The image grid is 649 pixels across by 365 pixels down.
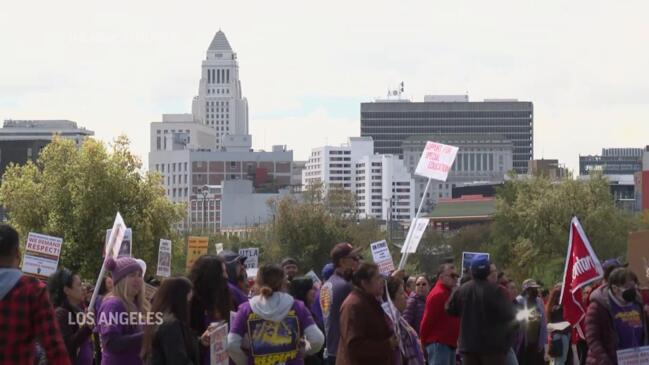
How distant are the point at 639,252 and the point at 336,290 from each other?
544 cm

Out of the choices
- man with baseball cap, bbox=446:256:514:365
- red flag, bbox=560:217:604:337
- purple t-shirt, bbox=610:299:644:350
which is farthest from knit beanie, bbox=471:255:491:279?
red flag, bbox=560:217:604:337

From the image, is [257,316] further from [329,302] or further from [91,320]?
[329,302]

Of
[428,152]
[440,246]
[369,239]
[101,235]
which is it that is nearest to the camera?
[428,152]

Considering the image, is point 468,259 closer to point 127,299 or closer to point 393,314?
point 393,314

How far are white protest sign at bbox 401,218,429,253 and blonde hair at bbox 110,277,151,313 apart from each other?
13.7m

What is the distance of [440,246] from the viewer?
128 meters

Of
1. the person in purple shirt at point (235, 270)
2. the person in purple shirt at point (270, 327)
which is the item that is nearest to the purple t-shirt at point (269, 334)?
the person in purple shirt at point (270, 327)

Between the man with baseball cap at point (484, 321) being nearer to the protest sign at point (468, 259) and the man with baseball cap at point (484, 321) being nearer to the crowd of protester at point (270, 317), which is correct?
the crowd of protester at point (270, 317)

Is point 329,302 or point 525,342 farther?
point 525,342

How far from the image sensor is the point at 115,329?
491 inches

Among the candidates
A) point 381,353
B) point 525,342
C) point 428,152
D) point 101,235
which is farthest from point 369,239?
point 381,353

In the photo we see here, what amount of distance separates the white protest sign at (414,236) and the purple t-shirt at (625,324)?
34.6 feet

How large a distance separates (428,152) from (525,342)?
7.10 metres

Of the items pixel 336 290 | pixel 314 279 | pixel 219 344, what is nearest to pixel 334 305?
pixel 336 290
